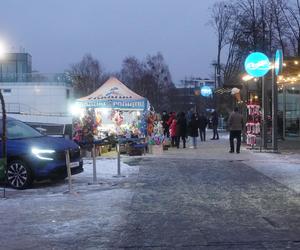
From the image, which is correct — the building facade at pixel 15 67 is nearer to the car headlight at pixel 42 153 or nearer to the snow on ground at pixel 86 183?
the snow on ground at pixel 86 183

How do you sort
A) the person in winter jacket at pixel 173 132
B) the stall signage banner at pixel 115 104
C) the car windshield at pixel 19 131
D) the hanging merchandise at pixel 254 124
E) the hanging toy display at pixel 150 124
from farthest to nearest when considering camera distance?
the person in winter jacket at pixel 173 132, the hanging merchandise at pixel 254 124, the hanging toy display at pixel 150 124, the stall signage banner at pixel 115 104, the car windshield at pixel 19 131

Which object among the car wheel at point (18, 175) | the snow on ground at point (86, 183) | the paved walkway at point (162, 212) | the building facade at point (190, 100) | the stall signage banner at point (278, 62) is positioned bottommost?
the paved walkway at point (162, 212)

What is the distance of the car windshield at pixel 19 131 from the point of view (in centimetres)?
1455

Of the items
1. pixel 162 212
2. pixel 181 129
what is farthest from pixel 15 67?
pixel 162 212

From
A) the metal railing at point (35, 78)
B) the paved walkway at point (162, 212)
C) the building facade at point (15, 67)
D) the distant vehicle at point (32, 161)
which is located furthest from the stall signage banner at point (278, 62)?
the building facade at point (15, 67)

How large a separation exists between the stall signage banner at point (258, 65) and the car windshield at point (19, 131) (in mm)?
10699

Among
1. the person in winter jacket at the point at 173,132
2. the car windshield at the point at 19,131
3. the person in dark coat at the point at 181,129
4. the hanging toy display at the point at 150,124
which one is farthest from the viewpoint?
the person in dark coat at the point at 181,129

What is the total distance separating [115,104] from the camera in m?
24.0

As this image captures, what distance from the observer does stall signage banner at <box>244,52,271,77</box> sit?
2319 cm

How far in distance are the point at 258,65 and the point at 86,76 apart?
62455 mm

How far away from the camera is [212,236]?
8.49 m

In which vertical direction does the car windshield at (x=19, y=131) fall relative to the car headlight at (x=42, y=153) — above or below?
above

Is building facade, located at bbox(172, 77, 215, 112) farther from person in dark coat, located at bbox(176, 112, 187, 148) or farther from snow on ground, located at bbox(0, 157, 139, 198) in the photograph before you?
snow on ground, located at bbox(0, 157, 139, 198)

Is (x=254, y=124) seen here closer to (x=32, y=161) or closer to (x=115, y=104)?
(x=115, y=104)
